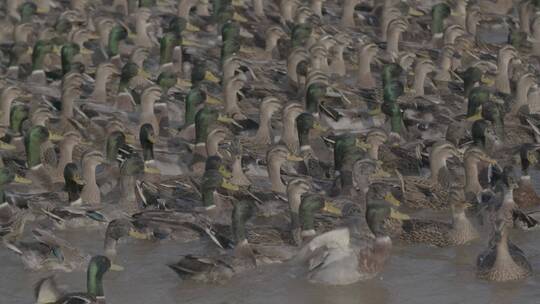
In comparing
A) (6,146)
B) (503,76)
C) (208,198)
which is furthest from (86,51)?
(208,198)

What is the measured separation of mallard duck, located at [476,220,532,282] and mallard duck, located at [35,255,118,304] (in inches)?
146

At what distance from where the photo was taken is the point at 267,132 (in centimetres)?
2297

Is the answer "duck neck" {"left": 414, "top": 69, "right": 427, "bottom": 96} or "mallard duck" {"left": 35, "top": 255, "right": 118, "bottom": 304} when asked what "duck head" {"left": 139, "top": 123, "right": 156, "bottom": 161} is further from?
"duck neck" {"left": 414, "top": 69, "right": 427, "bottom": 96}

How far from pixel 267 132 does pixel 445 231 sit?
187 inches

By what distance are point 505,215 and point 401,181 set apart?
1.86 meters

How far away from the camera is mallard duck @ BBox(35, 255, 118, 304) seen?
16.0 m

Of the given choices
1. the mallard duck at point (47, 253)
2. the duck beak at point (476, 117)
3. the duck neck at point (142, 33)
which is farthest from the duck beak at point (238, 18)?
the mallard duck at point (47, 253)

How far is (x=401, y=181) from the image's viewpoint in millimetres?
20391

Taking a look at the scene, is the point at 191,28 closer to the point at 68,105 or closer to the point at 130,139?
the point at 68,105

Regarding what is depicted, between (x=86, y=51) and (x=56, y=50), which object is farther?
(x=86, y=51)

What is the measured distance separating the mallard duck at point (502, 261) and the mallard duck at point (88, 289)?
12.2 ft

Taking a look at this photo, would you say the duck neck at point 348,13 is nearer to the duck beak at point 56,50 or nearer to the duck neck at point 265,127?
the duck beak at point 56,50

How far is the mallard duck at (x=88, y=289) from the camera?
52.5 feet

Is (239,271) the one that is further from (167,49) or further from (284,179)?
(167,49)
